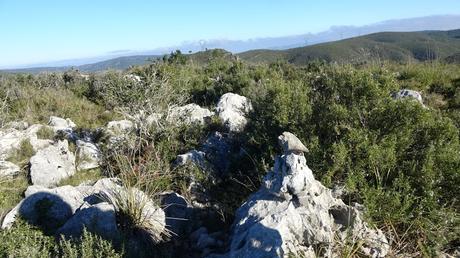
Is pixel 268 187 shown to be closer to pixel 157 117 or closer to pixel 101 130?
pixel 157 117

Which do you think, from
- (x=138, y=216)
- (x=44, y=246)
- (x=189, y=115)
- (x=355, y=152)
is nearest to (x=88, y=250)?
(x=44, y=246)

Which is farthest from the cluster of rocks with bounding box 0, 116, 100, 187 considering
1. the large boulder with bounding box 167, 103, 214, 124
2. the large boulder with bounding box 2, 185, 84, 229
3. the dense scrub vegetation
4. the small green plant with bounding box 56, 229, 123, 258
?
the small green plant with bounding box 56, 229, 123, 258

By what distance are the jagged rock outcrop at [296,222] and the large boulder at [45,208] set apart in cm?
278

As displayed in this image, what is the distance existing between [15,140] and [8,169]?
4.50 feet

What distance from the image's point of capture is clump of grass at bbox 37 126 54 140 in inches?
401

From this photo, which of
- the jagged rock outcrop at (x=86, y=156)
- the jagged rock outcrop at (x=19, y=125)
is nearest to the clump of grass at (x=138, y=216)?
the jagged rock outcrop at (x=86, y=156)

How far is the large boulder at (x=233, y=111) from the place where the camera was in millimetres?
8273

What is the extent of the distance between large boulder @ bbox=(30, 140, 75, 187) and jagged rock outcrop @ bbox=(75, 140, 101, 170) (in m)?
0.18

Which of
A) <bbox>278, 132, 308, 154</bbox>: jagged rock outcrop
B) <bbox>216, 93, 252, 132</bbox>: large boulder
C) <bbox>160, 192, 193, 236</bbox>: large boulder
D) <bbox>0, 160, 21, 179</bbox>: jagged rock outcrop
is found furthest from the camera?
<bbox>216, 93, 252, 132</bbox>: large boulder

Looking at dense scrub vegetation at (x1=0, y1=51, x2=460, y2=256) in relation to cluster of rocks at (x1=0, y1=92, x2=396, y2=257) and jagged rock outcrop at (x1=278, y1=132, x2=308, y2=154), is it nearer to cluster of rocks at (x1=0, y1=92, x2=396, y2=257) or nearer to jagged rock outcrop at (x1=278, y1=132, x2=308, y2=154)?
cluster of rocks at (x1=0, y1=92, x2=396, y2=257)

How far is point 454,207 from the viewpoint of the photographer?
204 inches

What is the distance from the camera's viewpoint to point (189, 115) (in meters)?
9.69

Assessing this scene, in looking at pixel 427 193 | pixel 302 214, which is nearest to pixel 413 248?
pixel 427 193

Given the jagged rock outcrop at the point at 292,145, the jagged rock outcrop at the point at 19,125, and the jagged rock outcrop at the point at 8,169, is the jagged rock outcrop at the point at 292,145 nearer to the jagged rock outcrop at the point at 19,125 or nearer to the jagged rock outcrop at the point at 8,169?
the jagged rock outcrop at the point at 8,169
